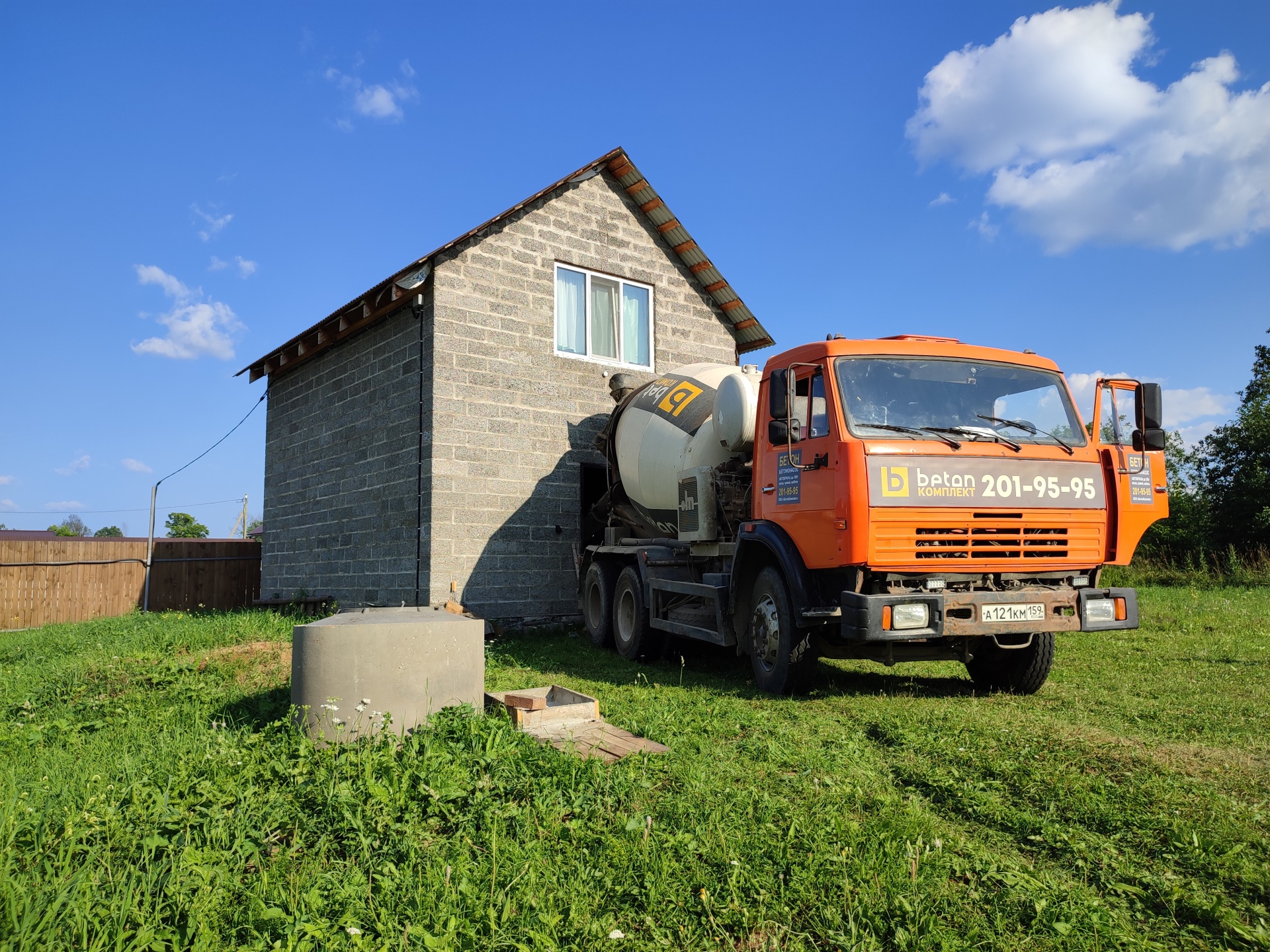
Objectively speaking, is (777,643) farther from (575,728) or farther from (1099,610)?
(1099,610)

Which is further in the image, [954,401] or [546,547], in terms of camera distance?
[546,547]

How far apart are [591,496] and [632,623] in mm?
3389

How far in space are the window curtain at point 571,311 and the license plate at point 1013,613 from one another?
27.1ft

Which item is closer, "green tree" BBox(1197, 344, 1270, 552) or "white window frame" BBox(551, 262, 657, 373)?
"white window frame" BBox(551, 262, 657, 373)

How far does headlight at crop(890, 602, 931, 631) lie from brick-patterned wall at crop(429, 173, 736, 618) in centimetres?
695

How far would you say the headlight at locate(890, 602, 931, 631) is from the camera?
609 cm

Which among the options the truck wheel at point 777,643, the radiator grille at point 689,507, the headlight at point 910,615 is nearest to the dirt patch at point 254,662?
the radiator grille at point 689,507

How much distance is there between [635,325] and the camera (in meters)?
→ 14.0

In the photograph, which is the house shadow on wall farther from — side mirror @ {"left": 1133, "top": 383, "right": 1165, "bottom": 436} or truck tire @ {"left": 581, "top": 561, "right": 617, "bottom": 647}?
side mirror @ {"left": 1133, "top": 383, "right": 1165, "bottom": 436}

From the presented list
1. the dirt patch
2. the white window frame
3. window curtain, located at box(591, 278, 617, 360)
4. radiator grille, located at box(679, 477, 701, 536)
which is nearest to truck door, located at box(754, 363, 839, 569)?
radiator grille, located at box(679, 477, 701, 536)

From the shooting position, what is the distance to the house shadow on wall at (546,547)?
11.9m

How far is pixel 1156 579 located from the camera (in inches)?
669

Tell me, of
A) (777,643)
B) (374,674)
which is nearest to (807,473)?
(777,643)

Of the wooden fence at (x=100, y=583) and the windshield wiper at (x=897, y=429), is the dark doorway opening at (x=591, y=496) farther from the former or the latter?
the wooden fence at (x=100, y=583)
